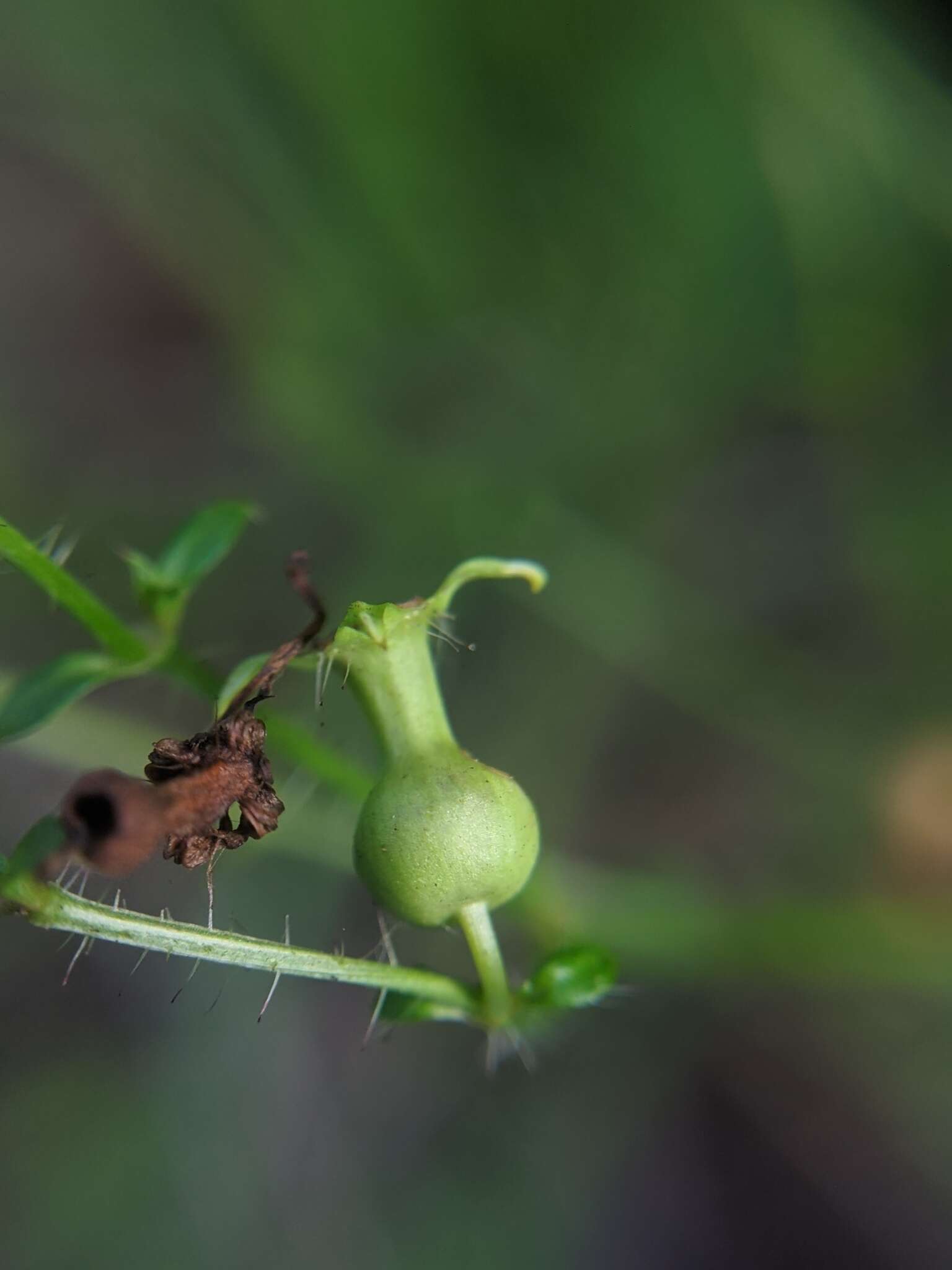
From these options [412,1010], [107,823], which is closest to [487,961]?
[412,1010]

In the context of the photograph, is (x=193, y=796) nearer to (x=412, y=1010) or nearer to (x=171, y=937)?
(x=171, y=937)

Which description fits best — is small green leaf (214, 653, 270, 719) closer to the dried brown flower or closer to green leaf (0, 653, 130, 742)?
the dried brown flower

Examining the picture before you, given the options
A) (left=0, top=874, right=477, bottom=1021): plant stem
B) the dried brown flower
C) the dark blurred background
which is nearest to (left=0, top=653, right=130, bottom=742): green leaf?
the dried brown flower

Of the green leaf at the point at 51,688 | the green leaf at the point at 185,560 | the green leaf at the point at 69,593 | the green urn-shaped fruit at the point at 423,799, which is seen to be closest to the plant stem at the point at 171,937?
the green urn-shaped fruit at the point at 423,799

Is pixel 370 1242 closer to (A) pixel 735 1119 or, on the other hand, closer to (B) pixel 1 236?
(A) pixel 735 1119

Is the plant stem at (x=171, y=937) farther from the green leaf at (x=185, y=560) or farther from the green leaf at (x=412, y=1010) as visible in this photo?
the green leaf at (x=185, y=560)

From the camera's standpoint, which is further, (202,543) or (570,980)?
(202,543)
